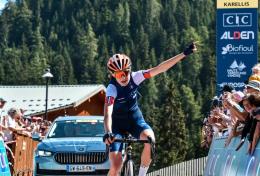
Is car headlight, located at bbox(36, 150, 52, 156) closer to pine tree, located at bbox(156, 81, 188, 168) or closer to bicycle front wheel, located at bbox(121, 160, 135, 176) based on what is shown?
bicycle front wheel, located at bbox(121, 160, 135, 176)

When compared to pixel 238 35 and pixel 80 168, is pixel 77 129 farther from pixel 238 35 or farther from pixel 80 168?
pixel 238 35

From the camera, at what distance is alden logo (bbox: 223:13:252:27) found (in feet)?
65.3

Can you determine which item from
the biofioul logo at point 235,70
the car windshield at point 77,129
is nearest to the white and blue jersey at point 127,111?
the car windshield at point 77,129

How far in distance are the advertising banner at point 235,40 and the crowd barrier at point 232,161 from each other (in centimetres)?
688

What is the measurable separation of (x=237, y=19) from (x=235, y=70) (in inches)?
61.7

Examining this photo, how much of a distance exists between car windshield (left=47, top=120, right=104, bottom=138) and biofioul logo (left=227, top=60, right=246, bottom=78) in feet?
18.3

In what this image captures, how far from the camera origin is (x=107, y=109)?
8.57 metres

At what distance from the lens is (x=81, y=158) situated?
14242 millimetres

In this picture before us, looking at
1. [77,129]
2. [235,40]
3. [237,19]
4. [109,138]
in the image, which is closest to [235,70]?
[235,40]

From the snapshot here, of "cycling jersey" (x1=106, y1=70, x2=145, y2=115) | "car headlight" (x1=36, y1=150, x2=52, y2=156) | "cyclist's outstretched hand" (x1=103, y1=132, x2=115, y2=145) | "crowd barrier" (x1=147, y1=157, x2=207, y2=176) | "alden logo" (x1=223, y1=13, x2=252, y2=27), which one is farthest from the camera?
"crowd barrier" (x1=147, y1=157, x2=207, y2=176)

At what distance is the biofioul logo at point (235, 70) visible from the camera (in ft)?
64.2

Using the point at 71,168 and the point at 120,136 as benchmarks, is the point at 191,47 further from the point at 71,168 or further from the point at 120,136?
the point at 71,168

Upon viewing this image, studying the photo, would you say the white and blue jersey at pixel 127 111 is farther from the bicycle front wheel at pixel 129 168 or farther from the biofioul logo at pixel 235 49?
the biofioul logo at pixel 235 49

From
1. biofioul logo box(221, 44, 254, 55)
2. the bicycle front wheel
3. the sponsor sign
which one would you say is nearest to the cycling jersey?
the bicycle front wheel
